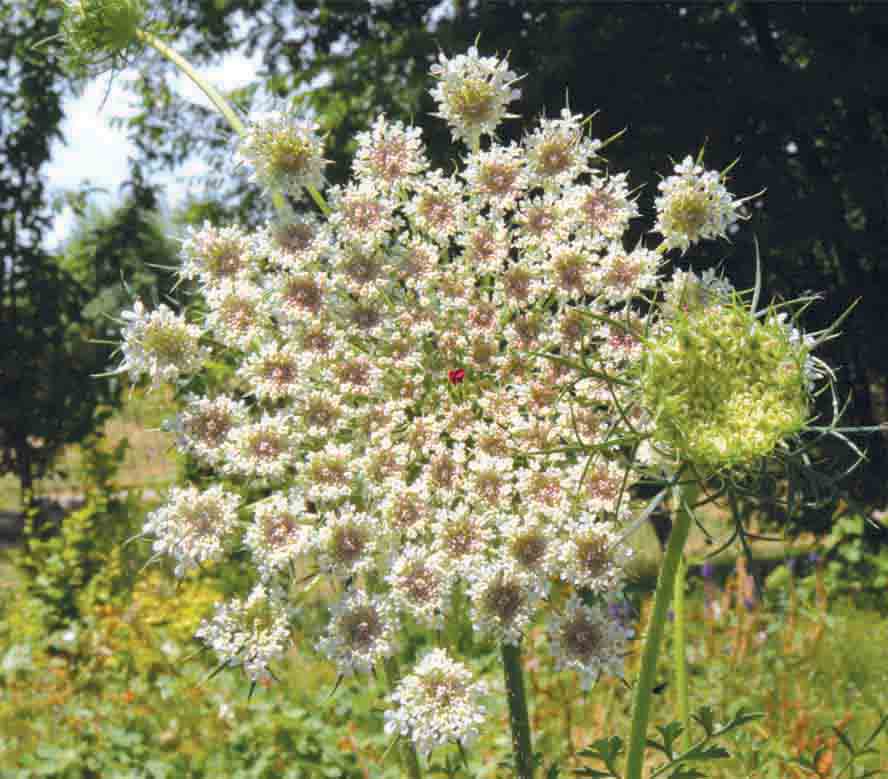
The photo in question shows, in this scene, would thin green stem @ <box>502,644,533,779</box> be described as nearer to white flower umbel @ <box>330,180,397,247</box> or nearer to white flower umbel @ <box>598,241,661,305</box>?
white flower umbel @ <box>598,241,661,305</box>

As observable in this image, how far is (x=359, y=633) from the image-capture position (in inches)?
81.8

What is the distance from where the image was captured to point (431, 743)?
6.53ft

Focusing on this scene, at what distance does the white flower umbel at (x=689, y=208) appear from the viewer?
225cm

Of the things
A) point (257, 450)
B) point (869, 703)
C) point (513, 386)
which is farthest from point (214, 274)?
point (869, 703)

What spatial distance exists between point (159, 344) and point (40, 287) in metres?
9.18

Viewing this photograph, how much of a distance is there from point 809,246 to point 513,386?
6721 millimetres

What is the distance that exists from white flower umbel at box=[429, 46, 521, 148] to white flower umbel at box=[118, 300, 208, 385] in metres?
0.87

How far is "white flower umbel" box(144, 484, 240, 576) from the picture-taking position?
219 cm

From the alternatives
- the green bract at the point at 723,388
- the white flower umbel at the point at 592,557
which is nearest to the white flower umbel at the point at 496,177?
the green bract at the point at 723,388

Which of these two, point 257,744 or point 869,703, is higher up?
point 869,703

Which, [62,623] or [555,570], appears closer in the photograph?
[555,570]

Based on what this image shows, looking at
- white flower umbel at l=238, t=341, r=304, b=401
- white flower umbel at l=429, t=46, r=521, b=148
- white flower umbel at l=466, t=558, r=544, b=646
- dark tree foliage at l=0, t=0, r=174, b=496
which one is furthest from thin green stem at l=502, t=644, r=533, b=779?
dark tree foliage at l=0, t=0, r=174, b=496

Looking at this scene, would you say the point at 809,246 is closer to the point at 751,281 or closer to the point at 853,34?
the point at 751,281

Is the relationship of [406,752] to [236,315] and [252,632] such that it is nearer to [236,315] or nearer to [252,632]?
[252,632]
